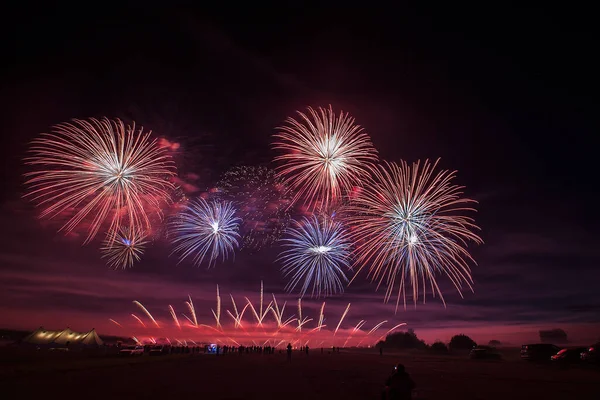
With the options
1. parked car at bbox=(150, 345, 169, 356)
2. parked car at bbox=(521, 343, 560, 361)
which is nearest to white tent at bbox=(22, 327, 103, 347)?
parked car at bbox=(150, 345, 169, 356)

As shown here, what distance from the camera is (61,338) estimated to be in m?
83.6

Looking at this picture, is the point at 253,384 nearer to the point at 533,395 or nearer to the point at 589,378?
the point at 533,395

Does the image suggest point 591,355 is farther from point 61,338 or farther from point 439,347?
point 61,338

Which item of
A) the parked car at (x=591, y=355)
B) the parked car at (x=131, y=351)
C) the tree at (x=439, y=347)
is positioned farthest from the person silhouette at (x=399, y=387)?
the tree at (x=439, y=347)

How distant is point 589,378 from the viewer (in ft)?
85.1

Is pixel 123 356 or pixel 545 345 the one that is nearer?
pixel 545 345

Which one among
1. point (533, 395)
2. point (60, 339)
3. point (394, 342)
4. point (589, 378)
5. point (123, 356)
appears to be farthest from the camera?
point (394, 342)

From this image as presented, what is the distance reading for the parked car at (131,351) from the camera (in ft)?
176

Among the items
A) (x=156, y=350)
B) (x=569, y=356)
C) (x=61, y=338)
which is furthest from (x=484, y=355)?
(x=61, y=338)

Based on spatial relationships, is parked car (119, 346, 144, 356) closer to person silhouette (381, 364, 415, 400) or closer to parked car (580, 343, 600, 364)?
person silhouette (381, 364, 415, 400)

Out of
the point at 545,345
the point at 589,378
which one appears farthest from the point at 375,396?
the point at 545,345

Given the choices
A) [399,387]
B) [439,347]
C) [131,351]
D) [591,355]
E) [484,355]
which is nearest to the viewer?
[399,387]

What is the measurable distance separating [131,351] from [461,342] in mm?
91465

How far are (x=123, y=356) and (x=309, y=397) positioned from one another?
44.9 meters
